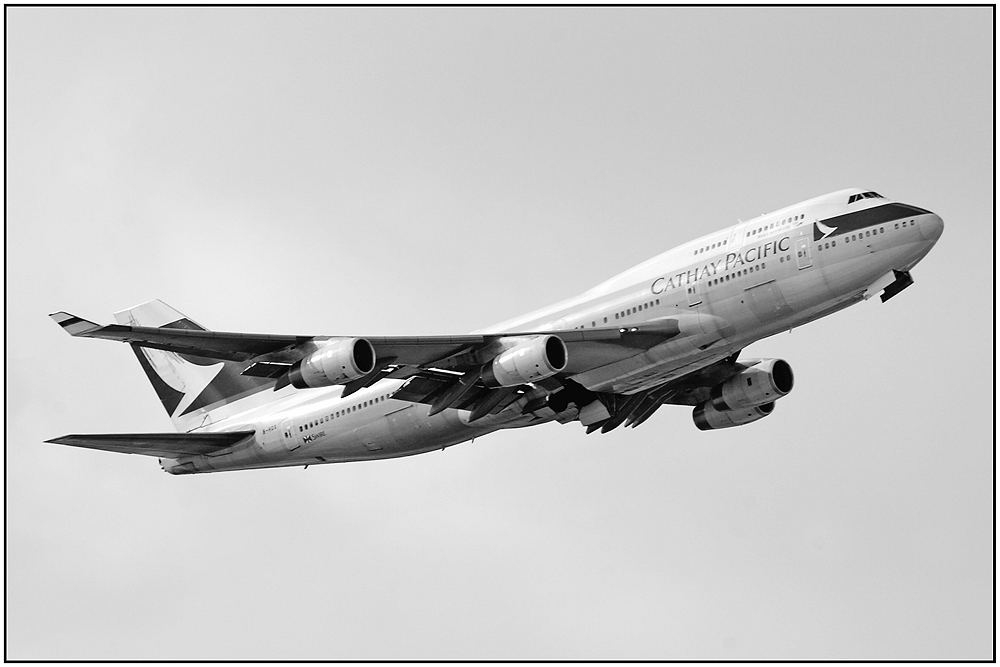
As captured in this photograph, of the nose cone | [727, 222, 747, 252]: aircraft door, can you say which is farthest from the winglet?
the nose cone

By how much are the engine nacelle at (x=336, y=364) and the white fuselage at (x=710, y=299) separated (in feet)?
22.0

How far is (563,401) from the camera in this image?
4412 centimetres

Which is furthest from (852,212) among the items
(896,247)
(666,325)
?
(666,325)

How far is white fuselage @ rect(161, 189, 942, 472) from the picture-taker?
39031mm

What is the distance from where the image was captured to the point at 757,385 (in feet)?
158

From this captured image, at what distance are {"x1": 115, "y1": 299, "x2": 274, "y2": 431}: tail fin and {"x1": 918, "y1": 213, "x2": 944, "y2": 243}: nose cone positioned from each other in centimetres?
2588

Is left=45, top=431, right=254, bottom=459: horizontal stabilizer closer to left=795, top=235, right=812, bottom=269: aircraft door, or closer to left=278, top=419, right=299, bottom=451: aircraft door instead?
left=278, top=419, right=299, bottom=451: aircraft door

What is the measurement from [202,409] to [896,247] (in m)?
28.5

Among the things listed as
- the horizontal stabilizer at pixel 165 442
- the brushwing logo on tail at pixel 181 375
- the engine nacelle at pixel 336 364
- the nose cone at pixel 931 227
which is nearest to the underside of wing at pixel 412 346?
the engine nacelle at pixel 336 364

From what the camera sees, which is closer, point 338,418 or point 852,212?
point 852,212

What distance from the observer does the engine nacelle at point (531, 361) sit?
39562 millimetres

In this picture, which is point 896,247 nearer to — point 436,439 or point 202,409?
point 436,439

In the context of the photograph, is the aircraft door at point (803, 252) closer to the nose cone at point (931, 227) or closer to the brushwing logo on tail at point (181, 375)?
the nose cone at point (931, 227)

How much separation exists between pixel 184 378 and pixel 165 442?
6774 mm
